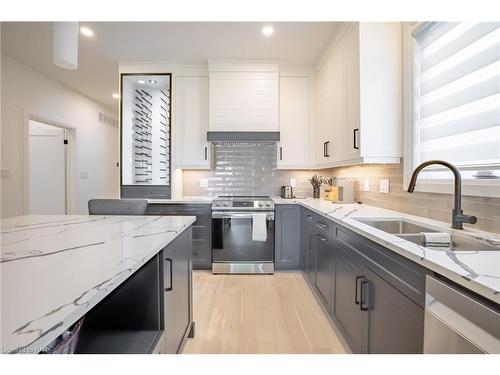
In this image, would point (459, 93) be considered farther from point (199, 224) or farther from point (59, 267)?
point (199, 224)

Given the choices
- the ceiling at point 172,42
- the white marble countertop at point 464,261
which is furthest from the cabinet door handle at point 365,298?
the ceiling at point 172,42

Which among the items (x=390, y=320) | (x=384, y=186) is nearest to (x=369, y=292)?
(x=390, y=320)

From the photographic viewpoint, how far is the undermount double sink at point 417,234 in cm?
122

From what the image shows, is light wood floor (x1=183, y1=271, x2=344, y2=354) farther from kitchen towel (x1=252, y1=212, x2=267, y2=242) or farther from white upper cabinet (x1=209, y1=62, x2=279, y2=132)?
white upper cabinet (x1=209, y1=62, x2=279, y2=132)

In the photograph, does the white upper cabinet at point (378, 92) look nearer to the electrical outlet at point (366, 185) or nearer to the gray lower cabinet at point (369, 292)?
the electrical outlet at point (366, 185)

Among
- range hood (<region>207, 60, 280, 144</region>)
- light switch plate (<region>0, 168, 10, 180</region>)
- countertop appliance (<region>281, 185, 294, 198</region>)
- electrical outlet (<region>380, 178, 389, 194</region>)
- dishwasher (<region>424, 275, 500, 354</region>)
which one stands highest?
range hood (<region>207, 60, 280, 144</region>)

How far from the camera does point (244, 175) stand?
3.65m

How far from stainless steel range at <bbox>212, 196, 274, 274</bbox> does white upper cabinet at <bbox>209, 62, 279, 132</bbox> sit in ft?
3.34

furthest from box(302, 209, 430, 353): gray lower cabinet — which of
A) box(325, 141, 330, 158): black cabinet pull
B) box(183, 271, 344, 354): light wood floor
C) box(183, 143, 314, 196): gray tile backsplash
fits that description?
box(183, 143, 314, 196): gray tile backsplash

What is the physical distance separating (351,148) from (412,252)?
1.46 meters

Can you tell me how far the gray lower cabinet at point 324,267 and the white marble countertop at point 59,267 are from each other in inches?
45.8

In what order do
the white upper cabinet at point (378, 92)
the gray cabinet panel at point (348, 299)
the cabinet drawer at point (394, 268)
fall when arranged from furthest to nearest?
the white upper cabinet at point (378, 92), the gray cabinet panel at point (348, 299), the cabinet drawer at point (394, 268)

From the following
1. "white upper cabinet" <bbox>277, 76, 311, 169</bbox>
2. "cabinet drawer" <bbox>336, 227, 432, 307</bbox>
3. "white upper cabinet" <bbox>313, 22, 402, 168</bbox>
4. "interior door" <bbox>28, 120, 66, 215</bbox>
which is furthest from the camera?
"interior door" <bbox>28, 120, 66, 215</bbox>

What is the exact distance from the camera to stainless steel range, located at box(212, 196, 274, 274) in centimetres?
300
